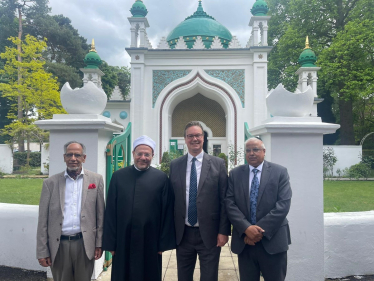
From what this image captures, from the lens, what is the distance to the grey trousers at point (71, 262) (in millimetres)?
2156

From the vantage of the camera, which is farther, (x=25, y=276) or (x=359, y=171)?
(x=359, y=171)

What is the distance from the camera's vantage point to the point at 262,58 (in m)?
10.7

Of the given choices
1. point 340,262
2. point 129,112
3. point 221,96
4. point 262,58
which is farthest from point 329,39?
point 340,262

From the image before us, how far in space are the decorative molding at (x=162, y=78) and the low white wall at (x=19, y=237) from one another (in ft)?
26.5

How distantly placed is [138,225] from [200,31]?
1218cm

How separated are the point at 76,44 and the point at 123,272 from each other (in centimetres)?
2444

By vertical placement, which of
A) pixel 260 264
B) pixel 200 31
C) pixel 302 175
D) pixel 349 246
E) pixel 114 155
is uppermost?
pixel 200 31

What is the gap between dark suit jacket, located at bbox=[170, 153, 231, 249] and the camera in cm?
225

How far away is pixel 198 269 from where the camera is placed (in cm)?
334

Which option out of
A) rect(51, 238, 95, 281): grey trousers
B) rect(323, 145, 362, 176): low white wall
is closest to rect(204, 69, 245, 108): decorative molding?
rect(323, 145, 362, 176): low white wall

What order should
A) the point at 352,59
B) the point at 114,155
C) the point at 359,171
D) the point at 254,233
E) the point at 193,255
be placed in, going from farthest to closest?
the point at 352,59
the point at 359,171
the point at 114,155
the point at 193,255
the point at 254,233

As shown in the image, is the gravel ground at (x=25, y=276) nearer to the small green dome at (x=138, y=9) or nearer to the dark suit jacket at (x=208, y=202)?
the dark suit jacket at (x=208, y=202)

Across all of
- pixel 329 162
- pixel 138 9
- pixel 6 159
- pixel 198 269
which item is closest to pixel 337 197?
pixel 329 162

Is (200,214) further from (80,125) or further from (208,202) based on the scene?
(80,125)
